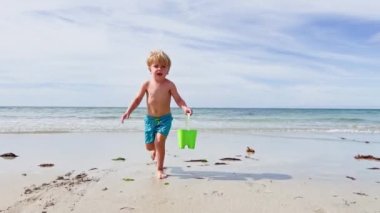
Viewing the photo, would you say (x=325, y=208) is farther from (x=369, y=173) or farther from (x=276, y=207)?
(x=369, y=173)

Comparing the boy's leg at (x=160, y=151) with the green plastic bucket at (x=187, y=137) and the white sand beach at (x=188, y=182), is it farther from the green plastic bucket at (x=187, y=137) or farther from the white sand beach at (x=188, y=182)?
the green plastic bucket at (x=187, y=137)

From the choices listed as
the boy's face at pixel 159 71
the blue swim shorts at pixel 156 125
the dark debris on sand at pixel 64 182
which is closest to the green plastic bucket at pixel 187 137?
the blue swim shorts at pixel 156 125

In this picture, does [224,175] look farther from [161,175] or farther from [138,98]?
[138,98]

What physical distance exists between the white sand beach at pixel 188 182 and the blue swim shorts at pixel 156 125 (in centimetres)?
51

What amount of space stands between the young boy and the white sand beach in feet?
1.66

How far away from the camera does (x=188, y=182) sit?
18.1ft

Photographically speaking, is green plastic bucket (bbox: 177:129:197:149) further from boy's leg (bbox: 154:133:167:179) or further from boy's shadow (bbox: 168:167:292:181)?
boy's shadow (bbox: 168:167:292:181)

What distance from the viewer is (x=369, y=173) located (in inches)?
258

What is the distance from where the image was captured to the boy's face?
620 centimetres

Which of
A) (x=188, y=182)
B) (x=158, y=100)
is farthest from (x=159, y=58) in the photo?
(x=188, y=182)

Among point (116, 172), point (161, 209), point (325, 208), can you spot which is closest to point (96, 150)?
point (116, 172)

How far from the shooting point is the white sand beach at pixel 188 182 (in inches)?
169

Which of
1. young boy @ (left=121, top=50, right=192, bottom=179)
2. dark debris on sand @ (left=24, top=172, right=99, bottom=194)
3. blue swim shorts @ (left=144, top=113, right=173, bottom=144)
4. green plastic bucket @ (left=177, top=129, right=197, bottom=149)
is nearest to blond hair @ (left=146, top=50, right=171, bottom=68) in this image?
young boy @ (left=121, top=50, right=192, bottom=179)

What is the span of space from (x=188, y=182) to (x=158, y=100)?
1378 millimetres
